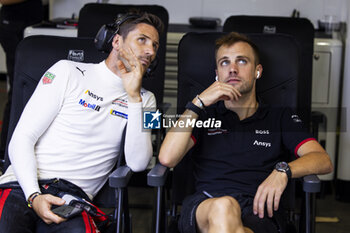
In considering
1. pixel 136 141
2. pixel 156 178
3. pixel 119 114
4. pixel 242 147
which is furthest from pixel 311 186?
pixel 119 114

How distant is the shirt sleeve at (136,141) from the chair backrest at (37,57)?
47cm

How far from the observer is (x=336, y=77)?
11.8 feet

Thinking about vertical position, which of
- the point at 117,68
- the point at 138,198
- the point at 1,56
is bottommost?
the point at 138,198

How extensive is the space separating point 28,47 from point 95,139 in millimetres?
594

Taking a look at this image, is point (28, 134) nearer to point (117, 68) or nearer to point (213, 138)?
point (117, 68)

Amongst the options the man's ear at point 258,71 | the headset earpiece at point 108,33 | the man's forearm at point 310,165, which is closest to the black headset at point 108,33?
the headset earpiece at point 108,33

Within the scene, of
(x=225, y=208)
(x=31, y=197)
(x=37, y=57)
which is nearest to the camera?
(x=225, y=208)

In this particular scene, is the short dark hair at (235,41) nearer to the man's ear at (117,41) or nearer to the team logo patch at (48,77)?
the man's ear at (117,41)

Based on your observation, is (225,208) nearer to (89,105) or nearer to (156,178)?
(156,178)

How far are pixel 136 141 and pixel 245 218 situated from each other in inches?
20.0

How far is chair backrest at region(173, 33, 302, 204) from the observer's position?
8.29ft

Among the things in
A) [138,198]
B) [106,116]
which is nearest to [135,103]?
[106,116]

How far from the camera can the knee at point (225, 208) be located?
6.39 ft

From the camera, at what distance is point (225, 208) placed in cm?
196
